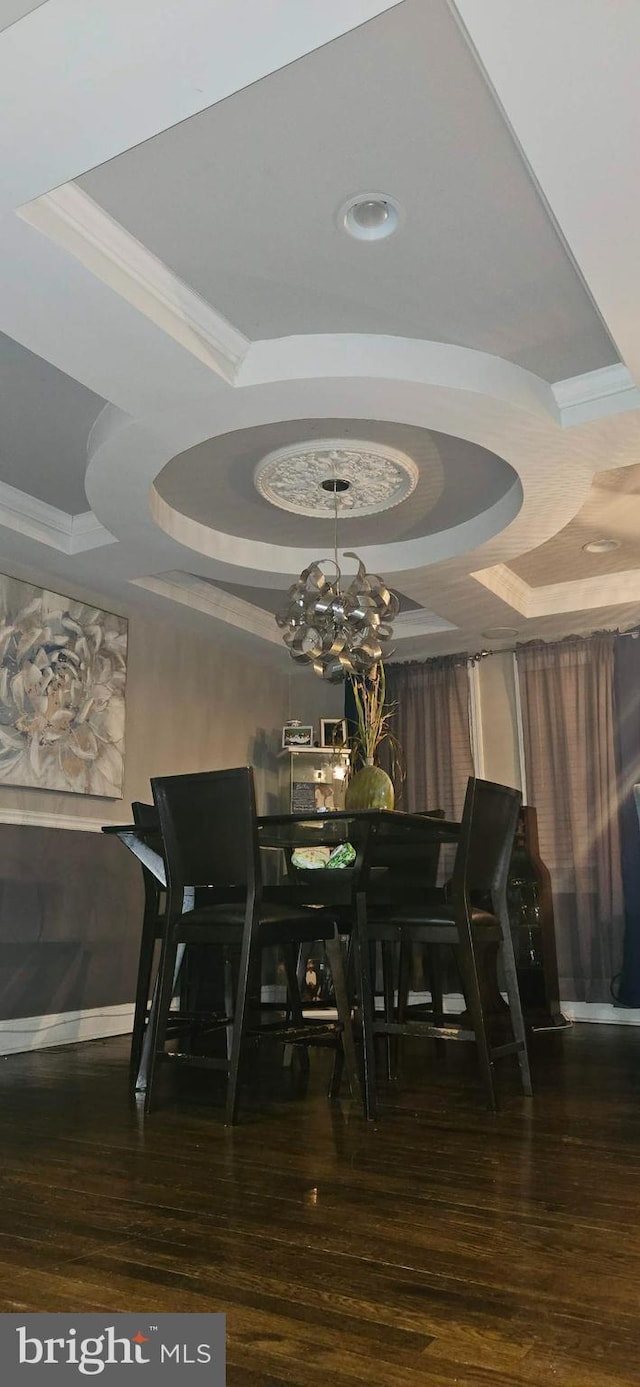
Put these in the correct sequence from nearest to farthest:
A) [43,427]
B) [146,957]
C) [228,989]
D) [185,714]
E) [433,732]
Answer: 1. [146,957]
2. [228,989]
3. [43,427]
4. [185,714]
5. [433,732]

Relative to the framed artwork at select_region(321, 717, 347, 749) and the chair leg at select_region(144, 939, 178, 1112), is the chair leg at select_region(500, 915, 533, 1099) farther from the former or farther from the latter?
the framed artwork at select_region(321, 717, 347, 749)

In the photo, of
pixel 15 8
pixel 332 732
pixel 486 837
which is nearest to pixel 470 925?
pixel 486 837

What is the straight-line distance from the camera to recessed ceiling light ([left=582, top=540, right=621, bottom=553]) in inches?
197

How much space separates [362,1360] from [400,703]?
5464 mm

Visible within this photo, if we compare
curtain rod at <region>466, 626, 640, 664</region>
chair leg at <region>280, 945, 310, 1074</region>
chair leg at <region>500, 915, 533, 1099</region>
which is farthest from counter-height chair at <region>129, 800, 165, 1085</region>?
curtain rod at <region>466, 626, 640, 664</region>

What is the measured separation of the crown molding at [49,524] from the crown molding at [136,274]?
1.54 m

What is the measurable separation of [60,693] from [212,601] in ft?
4.22

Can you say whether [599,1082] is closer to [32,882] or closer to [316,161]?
[32,882]

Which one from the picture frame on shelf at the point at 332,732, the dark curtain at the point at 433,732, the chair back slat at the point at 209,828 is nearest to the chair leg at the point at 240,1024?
the chair back slat at the point at 209,828

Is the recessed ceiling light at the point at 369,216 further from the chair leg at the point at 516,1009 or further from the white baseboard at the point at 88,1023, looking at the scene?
the white baseboard at the point at 88,1023

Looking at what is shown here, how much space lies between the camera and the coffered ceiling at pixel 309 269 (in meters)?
2.02

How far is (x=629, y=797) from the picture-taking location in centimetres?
561

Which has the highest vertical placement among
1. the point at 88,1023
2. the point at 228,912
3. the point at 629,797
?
the point at 629,797

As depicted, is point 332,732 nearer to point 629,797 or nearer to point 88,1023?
point 629,797
